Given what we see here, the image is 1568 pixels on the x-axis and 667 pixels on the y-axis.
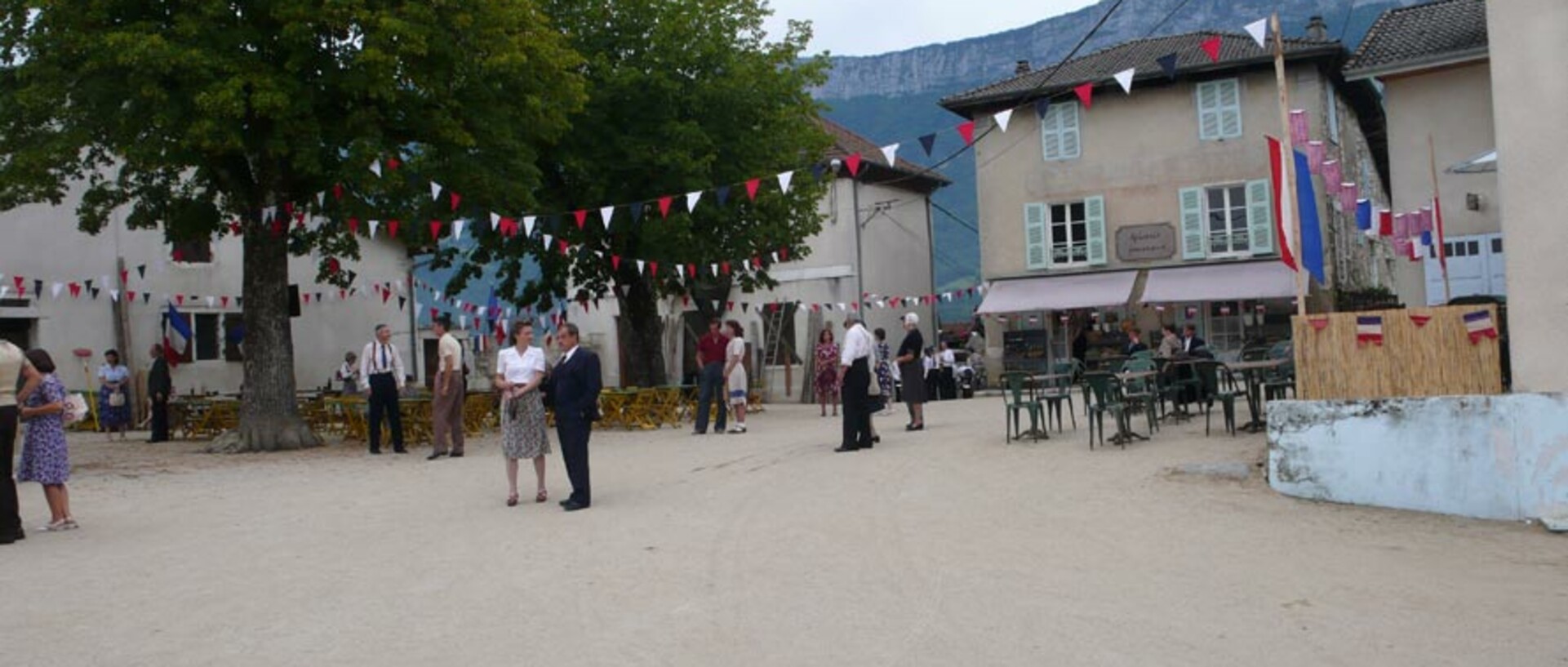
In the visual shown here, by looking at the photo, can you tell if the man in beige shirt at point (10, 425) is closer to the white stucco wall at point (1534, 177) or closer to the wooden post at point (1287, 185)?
the wooden post at point (1287, 185)

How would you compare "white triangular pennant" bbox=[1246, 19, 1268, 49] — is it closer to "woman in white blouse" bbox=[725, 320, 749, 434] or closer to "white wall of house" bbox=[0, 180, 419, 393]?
"woman in white blouse" bbox=[725, 320, 749, 434]

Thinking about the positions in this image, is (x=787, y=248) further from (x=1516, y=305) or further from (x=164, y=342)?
(x=1516, y=305)

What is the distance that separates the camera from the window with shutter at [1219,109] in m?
31.8

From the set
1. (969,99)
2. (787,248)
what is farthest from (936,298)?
(787,248)

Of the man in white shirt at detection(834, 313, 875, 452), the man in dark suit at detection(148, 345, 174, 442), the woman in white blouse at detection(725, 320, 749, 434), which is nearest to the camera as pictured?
the man in white shirt at detection(834, 313, 875, 452)

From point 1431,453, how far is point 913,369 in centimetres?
849

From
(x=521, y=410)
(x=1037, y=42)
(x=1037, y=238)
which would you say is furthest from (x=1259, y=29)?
(x=1037, y=42)

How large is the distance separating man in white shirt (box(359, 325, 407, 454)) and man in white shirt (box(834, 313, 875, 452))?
18.3ft

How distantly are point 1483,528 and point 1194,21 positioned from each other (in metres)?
115

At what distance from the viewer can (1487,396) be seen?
29.2 ft

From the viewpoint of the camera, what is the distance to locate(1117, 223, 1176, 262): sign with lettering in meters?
32.6

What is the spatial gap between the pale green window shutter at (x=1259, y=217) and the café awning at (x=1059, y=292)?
2.94 m

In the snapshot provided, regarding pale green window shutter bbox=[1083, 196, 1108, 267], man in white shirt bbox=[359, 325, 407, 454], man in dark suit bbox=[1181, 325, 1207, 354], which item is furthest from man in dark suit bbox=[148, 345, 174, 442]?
pale green window shutter bbox=[1083, 196, 1108, 267]

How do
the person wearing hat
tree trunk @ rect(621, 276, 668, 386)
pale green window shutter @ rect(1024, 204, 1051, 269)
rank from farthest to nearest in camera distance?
1. pale green window shutter @ rect(1024, 204, 1051, 269)
2. tree trunk @ rect(621, 276, 668, 386)
3. the person wearing hat
